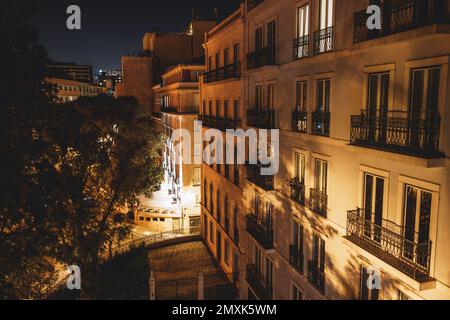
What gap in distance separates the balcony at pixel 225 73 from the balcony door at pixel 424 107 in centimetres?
1298

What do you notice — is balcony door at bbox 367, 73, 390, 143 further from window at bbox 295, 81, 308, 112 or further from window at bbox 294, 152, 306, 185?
window at bbox 294, 152, 306, 185

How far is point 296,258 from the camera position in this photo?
14.7 metres

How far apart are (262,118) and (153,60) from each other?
46916mm

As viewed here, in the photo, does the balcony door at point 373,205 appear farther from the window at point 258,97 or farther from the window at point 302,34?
the window at point 258,97

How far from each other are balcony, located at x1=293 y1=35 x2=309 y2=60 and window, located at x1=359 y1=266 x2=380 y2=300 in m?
7.51

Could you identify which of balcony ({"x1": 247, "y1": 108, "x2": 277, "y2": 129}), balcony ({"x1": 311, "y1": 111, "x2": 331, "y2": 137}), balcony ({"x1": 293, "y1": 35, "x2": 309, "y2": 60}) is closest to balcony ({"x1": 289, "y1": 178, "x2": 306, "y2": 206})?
balcony ({"x1": 311, "y1": 111, "x2": 331, "y2": 137})

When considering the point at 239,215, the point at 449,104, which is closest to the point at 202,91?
the point at 239,215

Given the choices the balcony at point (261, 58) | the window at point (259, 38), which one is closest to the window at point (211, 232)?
the balcony at point (261, 58)

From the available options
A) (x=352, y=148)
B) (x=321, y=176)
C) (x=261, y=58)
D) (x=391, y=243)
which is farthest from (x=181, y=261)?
(x=391, y=243)

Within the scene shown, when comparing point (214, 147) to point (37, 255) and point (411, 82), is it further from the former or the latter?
point (411, 82)

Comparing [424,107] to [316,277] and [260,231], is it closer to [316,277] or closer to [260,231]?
[316,277]

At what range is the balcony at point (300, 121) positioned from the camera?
13691 mm

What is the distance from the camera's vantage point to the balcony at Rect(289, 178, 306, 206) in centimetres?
1419

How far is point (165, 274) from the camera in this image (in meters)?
22.8
